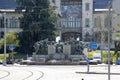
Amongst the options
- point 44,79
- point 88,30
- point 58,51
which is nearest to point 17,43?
point 58,51

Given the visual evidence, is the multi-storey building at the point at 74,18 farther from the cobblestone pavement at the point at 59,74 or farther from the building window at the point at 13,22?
the cobblestone pavement at the point at 59,74

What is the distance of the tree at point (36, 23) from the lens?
84.6 metres

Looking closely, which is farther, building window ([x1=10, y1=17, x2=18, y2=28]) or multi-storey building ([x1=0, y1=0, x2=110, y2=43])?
building window ([x1=10, y1=17, x2=18, y2=28])

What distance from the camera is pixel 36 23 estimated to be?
8462 cm

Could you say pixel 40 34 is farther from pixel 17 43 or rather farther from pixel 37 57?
pixel 37 57

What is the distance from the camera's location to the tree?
84.6 m

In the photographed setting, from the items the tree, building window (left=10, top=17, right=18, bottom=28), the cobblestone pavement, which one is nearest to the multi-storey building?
building window (left=10, top=17, right=18, bottom=28)

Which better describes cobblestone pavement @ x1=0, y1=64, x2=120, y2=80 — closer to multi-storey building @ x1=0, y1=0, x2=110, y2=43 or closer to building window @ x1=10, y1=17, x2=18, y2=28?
multi-storey building @ x1=0, y1=0, x2=110, y2=43

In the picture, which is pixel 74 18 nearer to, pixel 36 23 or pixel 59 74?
pixel 36 23

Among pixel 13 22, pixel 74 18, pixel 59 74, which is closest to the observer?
pixel 59 74

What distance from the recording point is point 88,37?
10806 cm

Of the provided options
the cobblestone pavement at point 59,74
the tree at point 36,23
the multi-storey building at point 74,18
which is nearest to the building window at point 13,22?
the multi-storey building at point 74,18

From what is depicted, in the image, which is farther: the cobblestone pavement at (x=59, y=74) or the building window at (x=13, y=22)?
the building window at (x=13, y=22)

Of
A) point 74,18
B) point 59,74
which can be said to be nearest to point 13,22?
point 74,18
